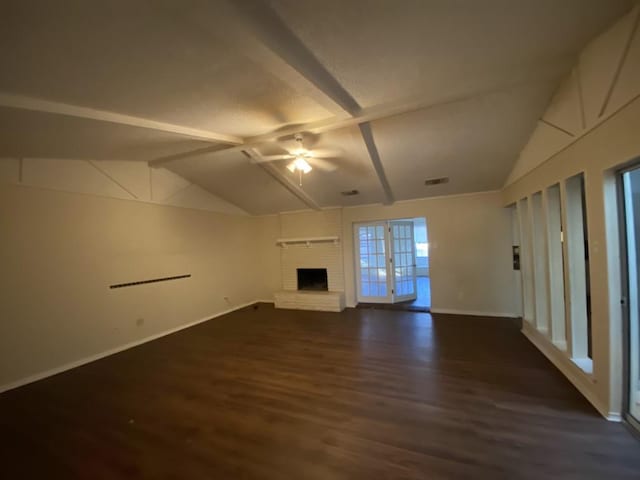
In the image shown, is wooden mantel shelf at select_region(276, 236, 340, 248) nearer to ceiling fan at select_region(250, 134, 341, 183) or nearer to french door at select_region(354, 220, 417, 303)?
french door at select_region(354, 220, 417, 303)

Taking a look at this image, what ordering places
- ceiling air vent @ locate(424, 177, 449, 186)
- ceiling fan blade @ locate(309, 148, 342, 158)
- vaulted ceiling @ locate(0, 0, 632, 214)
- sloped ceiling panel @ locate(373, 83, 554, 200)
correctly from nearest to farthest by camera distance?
vaulted ceiling @ locate(0, 0, 632, 214)
sloped ceiling panel @ locate(373, 83, 554, 200)
ceiling fan blade @ locate(309, 148, 342, 158)
ceiling air vent @ locate(424, 177, 449, 186)

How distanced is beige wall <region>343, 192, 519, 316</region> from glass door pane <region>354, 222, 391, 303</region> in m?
0.81

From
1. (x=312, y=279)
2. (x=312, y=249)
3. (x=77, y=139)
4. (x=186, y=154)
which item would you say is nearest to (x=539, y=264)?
(x=312, y=249)

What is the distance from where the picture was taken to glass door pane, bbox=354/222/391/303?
618cm

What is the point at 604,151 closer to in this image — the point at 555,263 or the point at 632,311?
the point at 632,311

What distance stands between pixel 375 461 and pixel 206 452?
122cm

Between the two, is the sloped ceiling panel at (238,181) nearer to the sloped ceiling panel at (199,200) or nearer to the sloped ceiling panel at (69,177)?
the sloped ceiling panel at (199,200)

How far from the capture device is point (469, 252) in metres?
5.06

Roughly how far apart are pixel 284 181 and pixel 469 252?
147 inches

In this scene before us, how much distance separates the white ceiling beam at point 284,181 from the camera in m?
3.93

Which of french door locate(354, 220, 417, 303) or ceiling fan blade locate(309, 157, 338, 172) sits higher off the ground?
ceiling fan blade locate(309, 157, 338, 172)

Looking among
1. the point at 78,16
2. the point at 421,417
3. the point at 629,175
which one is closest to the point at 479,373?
the point at 421,417

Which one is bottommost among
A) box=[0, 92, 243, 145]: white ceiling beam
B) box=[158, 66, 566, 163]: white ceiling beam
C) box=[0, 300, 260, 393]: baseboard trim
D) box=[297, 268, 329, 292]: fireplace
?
box=[0, 300, 260, 393]: baseboard trim

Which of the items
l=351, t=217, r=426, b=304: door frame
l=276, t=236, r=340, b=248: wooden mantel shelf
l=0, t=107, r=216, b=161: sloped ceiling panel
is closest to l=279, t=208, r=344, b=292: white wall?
l=276, t=236, r=340, b=248: wooden mantel shelf
